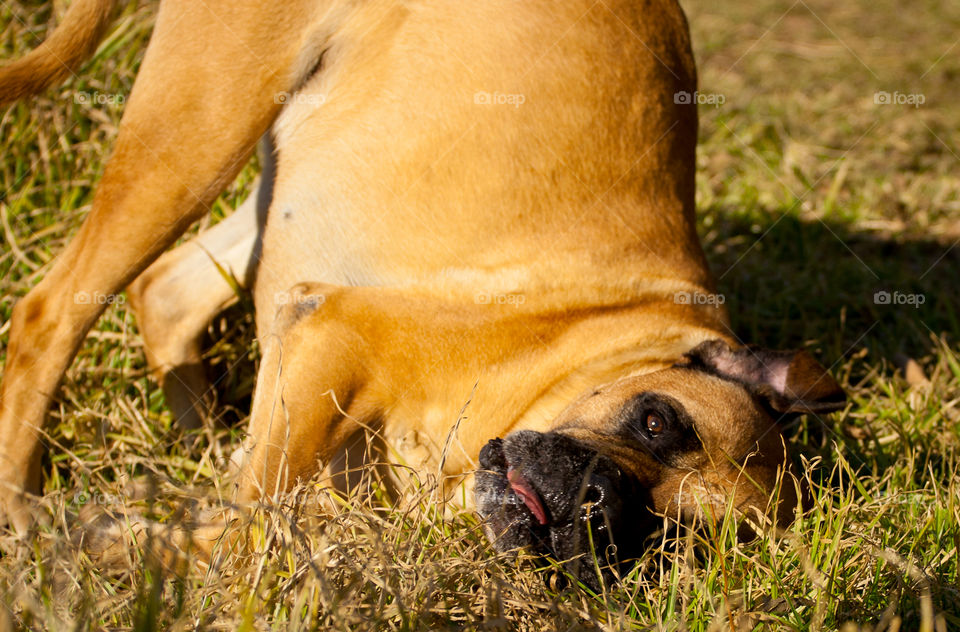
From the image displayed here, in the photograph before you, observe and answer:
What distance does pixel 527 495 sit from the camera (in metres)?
2.32

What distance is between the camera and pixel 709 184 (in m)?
5.20

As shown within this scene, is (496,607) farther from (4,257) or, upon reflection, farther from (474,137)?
(4,257)

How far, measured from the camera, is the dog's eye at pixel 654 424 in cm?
254

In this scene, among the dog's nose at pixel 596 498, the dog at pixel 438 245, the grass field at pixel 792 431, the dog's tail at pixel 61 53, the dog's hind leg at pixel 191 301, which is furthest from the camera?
the dog's hind leg at pixel 191 301

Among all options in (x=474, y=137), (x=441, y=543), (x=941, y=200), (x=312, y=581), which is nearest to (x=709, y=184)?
(x=941, y=200)

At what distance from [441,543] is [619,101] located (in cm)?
159

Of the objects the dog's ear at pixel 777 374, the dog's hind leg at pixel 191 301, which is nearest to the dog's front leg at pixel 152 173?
the dog's hind leg at pixel 191 301

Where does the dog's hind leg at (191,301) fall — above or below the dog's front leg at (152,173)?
below

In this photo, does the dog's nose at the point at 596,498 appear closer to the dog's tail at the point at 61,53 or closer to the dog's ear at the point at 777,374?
the dog's ear at the point at 777,374

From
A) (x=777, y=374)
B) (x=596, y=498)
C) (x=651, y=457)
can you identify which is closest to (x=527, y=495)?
(x=596, y=498)

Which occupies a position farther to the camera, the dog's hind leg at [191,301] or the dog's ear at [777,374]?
the dog's hind leg at [191,301]

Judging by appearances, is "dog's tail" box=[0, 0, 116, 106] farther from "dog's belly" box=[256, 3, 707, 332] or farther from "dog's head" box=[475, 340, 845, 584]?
"dog's head" box=[475, 340, 845, 584]

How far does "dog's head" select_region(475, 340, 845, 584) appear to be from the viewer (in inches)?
90.2

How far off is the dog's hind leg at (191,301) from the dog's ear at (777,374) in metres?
1.74
